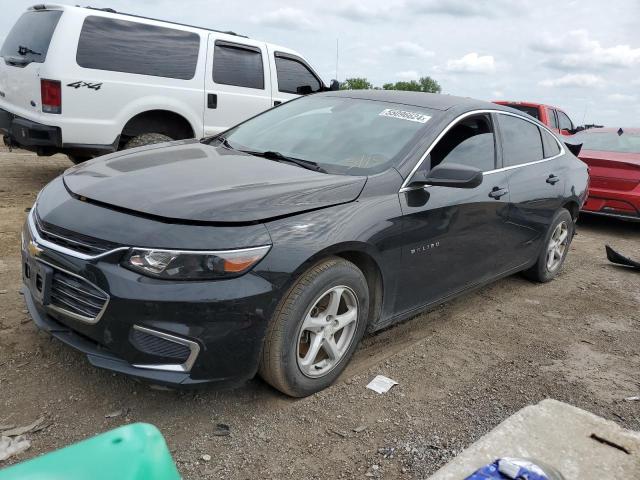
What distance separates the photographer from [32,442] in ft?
7.64

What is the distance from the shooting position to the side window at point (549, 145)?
482 centimetres

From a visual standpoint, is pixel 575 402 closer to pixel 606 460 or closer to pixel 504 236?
pixel 606 460

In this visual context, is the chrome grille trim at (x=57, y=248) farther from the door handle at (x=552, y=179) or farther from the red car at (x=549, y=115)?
the red car at (x=549, y=115)

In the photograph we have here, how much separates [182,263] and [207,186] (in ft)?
1.67

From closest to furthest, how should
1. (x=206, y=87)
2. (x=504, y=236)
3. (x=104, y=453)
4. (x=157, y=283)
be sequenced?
(x=104, y=453) → (x=157, y=283) → (x=504, y=236) → (x=206, y=87)

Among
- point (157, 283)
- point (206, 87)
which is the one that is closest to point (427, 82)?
point (206, 87)

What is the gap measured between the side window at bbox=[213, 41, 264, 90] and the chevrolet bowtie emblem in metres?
4.74

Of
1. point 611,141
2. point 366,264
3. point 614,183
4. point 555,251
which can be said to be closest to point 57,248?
point 366,264

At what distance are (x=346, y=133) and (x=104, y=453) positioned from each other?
275 centimetres

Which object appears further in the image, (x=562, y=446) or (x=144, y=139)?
(x=144, y=139)

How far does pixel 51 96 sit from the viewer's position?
5660mm

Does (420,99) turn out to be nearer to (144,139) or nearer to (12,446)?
(12,446)

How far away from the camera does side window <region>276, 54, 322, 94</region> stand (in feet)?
25.5

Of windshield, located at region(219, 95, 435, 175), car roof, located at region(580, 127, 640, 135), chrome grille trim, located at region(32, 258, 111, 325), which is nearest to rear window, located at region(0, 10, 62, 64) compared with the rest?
windshield, located at region(219, 95, 435, 175)
